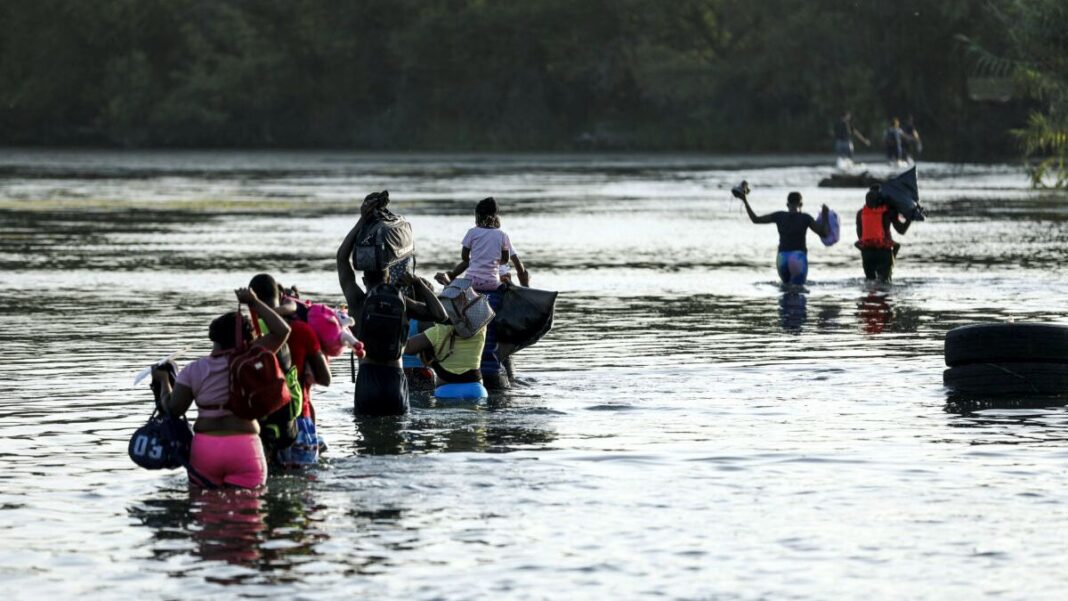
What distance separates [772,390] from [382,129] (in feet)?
341

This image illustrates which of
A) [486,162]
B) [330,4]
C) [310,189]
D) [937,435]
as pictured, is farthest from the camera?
[330,4]

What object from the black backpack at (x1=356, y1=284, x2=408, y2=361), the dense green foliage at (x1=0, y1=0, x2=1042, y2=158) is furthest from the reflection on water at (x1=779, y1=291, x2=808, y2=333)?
the dense green foliage at (x1=0, y1=0, x2=1042, y2=158)

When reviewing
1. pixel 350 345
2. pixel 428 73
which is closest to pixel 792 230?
pixel 350 345

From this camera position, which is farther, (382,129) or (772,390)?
(382,129)

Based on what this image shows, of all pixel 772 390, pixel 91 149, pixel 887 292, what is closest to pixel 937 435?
pixel 772 390

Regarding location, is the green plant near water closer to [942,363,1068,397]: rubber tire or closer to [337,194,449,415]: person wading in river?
[942,363,1068,397]: rubber tire

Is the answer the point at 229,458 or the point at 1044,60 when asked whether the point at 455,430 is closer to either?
the point at 229,458

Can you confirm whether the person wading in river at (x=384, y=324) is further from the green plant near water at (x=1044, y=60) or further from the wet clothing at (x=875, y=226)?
the green plant near water at (x=1044, y=60)

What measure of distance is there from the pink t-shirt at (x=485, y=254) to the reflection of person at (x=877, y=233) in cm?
973

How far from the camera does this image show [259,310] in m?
10.7

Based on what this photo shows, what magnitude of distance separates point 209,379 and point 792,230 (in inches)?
576

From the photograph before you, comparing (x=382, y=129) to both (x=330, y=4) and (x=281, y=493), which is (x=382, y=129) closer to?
(x=330, y=4)

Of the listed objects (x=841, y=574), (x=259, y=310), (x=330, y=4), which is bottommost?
(x=841, y=574)

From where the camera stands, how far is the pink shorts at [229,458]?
425 inches
